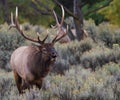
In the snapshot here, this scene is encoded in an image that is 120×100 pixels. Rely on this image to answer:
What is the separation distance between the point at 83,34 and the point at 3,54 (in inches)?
122

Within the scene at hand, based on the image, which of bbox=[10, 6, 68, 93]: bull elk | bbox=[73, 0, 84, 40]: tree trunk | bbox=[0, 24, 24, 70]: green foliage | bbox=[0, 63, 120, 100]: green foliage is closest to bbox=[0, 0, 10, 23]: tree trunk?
bbox=[73, 0, 84, 40]: tree trunk

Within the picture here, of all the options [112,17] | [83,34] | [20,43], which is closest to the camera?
[20,43]

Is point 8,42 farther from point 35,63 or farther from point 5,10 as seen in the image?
point 5,10

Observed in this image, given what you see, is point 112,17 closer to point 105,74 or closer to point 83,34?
point 83,34

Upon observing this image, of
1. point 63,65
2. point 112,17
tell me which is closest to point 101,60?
point 63,65

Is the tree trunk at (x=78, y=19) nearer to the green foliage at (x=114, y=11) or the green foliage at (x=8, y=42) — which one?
the green foliage at (x=8, y=42)

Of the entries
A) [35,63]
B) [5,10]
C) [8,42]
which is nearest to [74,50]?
[8,42]

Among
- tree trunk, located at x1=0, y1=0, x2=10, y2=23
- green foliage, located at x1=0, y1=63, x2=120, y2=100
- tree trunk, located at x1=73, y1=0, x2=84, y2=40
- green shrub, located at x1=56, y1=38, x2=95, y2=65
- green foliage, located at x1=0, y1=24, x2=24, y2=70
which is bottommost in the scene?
green foliage, located at x1=0, y1=63, x2=120, y2=100

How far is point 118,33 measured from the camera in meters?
13.3

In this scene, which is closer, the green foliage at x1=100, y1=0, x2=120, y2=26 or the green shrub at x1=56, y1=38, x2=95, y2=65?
the green shrub at x1=56, y1=38, x2=95, y2=65

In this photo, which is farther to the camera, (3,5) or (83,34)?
(3,5)

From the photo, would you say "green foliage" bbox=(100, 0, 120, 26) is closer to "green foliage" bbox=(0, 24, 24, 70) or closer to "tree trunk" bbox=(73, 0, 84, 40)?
"tree trunk" bbox=(73, 0, 84, 40)

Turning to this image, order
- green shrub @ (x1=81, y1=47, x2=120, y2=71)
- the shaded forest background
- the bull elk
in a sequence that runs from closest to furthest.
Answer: the shaded forest background, the bull elk, green shrub @ (x1=81, y1=47, x2=120, y2=71)

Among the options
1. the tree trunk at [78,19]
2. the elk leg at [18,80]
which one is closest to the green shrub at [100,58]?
the elk leg at [18,80]
